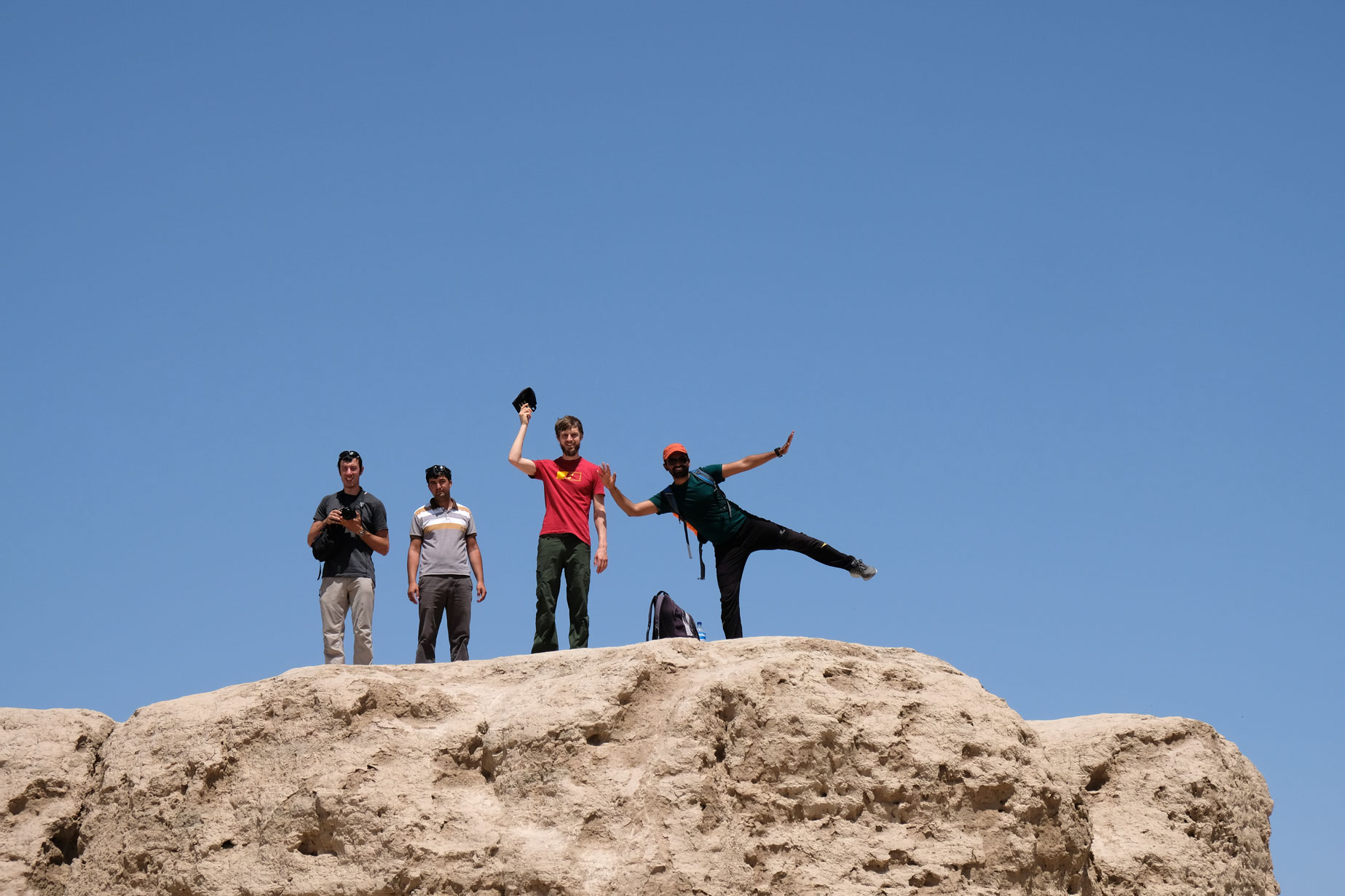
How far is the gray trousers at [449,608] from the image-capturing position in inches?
398

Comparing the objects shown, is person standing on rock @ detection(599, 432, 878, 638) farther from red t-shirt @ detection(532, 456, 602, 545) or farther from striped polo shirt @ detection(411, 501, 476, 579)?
striped polo shirt @ detection(411, 501, 476, 579)

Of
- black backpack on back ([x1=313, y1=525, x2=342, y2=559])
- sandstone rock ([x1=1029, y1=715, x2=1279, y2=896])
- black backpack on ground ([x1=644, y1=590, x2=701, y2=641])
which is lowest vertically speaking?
sandstone rock ([x1=1029, y1=715, x2=1279, y2=896])

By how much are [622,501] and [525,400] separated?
1241 mm

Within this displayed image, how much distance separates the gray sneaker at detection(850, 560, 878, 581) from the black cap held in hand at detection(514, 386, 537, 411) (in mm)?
2947

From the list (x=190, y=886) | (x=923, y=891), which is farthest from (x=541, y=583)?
(x=923, y=891)

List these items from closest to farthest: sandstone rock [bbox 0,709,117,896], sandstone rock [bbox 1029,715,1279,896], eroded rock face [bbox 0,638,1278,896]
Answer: eroded rock face [bbox 0,638,1278,896]
sandstone rock [bbox 0,709,117,896]
sandstone rock [bbox 1029,715,1279,896]

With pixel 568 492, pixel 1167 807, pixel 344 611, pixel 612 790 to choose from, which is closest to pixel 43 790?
pixel 344 611

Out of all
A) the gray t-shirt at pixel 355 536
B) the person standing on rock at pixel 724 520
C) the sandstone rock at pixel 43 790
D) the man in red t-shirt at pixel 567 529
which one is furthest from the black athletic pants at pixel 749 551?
the sandstone rock at pixel 43 790

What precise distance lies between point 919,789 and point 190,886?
4.04 meters

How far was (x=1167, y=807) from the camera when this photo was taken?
27.2ft

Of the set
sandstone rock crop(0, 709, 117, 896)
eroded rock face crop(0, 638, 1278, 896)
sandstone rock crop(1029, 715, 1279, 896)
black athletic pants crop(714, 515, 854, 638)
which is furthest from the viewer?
black athletic pants crop(714, 515, 854, 638)

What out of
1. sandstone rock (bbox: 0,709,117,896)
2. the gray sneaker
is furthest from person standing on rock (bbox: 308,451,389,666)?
the gray sneaker

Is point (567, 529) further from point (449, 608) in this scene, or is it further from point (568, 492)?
point (449, 608)

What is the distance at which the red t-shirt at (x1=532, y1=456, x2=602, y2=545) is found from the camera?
10156 mm
